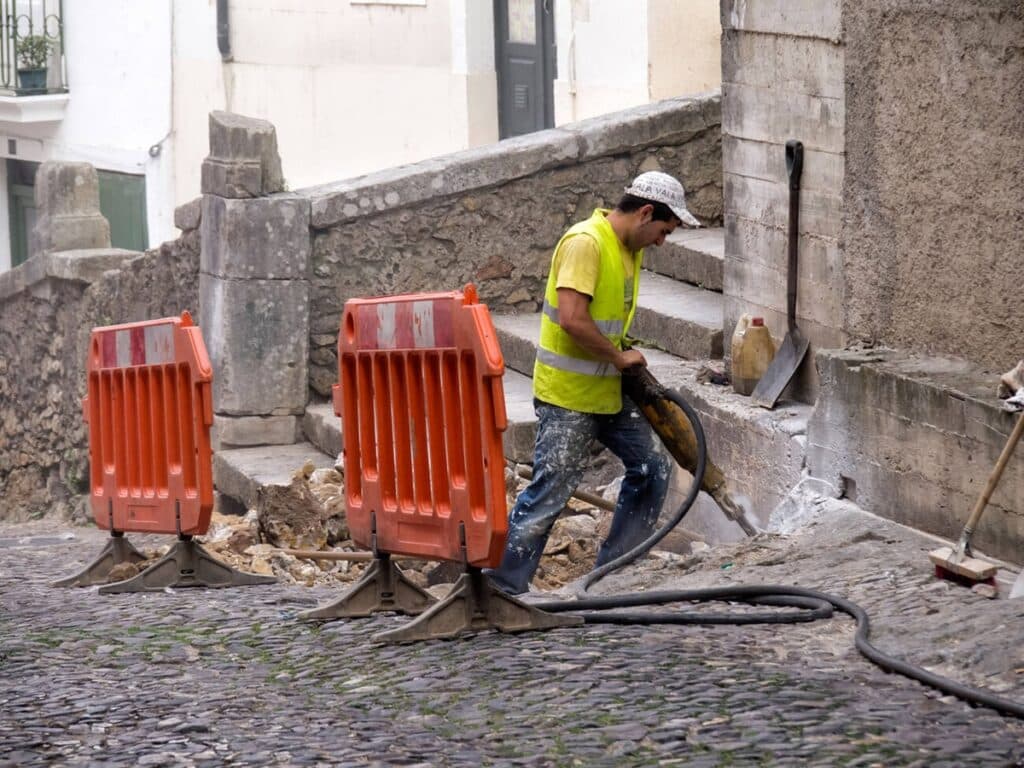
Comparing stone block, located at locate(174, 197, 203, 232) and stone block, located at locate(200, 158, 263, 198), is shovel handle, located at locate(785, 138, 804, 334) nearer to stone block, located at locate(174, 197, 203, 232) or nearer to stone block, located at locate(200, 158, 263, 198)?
stone block, located at locate(200, 158, 263, 198)

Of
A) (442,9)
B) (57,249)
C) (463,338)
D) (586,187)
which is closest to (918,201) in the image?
(463,338)

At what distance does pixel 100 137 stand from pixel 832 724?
1581cm

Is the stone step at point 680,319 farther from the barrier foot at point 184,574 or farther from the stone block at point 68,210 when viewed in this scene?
the stone block at point 68,210

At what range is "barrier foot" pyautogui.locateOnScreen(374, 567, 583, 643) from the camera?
575cm

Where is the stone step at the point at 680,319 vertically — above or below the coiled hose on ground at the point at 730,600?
above

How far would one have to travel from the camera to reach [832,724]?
15.1 ft

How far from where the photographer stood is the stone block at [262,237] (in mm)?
10516

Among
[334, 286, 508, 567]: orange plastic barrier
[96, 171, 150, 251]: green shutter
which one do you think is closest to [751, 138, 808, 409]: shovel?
[334, 286, 508, 567]: orange plastic barrier

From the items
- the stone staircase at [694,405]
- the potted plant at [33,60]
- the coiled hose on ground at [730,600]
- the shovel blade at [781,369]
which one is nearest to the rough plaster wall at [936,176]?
the shovel blade at [781,369]

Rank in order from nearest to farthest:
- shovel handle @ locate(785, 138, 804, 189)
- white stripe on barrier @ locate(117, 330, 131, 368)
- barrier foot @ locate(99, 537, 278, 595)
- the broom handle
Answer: the broom handle
barrier foot @ locate(99, 537, 278, 595)
shovel handle @ locate(785, 138, 804, 189)
white stripe on barrier @ locate(117, 330, 131, 368)

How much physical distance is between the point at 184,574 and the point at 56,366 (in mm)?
6541

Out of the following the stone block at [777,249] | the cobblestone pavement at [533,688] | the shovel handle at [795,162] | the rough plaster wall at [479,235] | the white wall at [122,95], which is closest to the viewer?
the cobblestone pavement at [533,688]

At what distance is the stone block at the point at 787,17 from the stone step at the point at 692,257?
75.8 inches

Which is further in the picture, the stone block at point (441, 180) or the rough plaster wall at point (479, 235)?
the rough plaster wall at point (479, 235)
